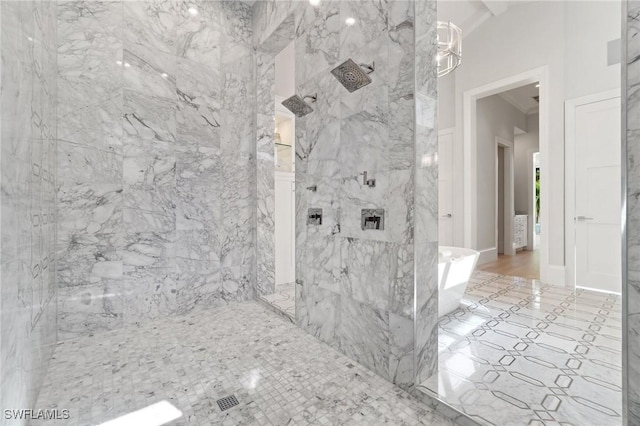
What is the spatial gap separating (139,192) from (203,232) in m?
0.65

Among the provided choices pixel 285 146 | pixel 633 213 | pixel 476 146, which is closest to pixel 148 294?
pixel 285 146

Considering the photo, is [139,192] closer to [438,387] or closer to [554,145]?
[438,387]

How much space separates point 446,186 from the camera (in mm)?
4844

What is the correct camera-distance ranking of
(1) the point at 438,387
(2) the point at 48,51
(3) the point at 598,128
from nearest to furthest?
(1) the point at 438,387 < (2) the point at 48,51 < (3) the point at 598,128

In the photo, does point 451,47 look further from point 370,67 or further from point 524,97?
point 524,97

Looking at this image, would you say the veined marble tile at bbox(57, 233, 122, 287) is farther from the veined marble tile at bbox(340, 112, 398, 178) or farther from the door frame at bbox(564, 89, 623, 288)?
the door frame at bbox(564, 89, 623, 288)

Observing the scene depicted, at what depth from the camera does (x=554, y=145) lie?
3623mm

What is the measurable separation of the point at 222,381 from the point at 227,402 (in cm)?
20

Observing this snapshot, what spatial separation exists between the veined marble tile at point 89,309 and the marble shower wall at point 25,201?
0.75 ft

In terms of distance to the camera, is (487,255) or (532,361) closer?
(532,361)

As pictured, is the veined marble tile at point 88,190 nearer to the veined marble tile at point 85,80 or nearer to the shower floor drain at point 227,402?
the veined marble tile at point 85,80

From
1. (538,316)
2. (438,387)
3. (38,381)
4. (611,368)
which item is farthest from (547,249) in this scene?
(38,381)

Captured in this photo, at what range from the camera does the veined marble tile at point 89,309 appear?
7.10 feet

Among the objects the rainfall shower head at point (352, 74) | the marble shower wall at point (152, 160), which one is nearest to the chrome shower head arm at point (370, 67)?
the rainfall shower head at point (352, 74)
